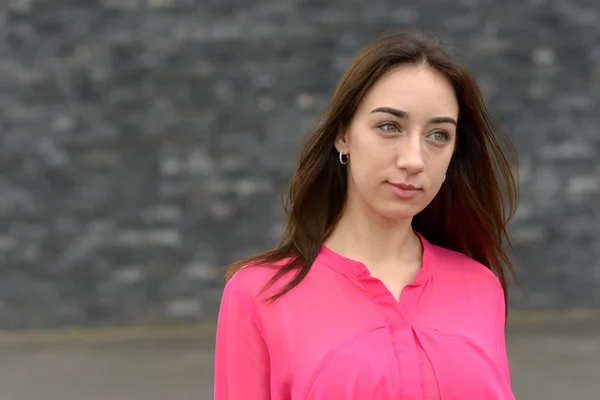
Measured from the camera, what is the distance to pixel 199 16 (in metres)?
5.68

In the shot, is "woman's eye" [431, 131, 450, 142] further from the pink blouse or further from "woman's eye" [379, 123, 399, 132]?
the pink blouse

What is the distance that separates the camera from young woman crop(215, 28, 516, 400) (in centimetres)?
156

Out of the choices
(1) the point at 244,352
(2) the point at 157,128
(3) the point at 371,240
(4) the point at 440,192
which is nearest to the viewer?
(1) the point at 244,352

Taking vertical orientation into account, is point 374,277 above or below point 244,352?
above

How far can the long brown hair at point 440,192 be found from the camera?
1.64 m

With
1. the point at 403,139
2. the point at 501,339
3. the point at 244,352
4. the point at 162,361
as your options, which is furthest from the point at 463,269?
the point at 162,361

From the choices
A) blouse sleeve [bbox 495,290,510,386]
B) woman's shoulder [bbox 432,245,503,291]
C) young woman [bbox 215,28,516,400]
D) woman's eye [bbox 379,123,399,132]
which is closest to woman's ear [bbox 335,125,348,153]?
young woman [bbox 215,28,516,400]

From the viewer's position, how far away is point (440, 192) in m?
1.95

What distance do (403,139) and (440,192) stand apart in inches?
16.0

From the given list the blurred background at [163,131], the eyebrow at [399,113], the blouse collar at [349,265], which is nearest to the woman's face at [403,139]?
the eyebrow at [399,113]

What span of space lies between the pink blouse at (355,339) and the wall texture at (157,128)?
4087 mm

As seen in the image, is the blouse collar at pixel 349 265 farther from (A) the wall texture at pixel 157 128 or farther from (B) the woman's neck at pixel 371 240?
(A) the wall texture at pixel 157 128

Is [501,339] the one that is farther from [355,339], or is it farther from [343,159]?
[343,159]

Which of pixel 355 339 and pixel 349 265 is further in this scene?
pixel 349 265
